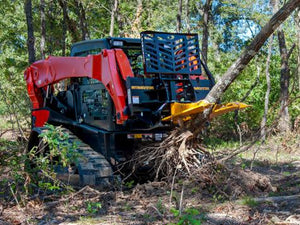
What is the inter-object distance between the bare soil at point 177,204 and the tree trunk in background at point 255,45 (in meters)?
1.43

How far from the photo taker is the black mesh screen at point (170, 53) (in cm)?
787

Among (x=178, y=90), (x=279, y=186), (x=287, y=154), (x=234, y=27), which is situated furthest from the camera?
(x=234, y=27)

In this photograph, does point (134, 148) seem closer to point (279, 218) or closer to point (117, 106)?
point (117, 106)

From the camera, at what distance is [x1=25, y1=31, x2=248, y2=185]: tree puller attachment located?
25.5 ft

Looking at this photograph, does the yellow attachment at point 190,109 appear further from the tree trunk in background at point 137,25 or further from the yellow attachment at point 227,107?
the tree trunk in background at point 137,25

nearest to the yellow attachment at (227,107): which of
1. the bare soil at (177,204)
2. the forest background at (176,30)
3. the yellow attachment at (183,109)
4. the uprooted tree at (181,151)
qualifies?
the uprooted tree at (181,151)

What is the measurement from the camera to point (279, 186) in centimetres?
765

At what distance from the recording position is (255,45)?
6645 mm

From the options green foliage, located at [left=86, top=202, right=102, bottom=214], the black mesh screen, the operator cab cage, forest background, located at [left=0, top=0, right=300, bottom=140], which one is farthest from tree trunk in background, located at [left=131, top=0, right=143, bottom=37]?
green foliage, located at [left=86, top=202, right=102, bottom=214]

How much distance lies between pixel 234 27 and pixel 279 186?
3050 centimetres

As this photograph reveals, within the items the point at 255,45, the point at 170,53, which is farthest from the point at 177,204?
the point at 170,53

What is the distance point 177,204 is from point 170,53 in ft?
10.2

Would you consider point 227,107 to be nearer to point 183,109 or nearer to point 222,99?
point 183,109

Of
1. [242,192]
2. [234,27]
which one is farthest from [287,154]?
[234,27]
